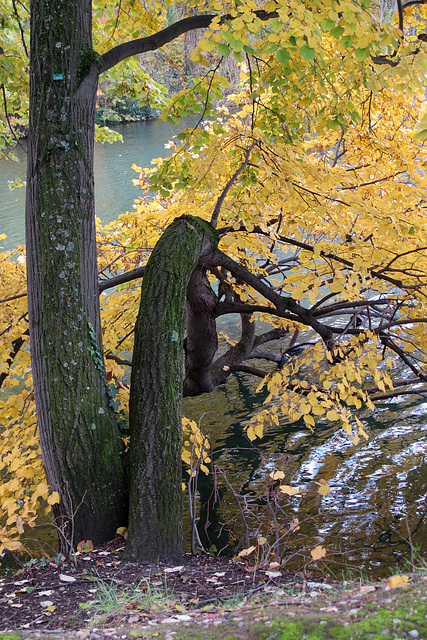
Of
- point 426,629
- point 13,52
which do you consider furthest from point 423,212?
point 13,52

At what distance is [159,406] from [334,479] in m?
3.66

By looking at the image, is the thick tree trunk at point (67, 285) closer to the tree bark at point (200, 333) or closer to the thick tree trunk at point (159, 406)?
the thick tree trunk at point (159, 406)

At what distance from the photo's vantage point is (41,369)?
11.6 feet

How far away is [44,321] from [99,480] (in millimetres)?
1065

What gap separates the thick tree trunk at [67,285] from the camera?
3469mm

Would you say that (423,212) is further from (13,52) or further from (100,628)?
(13,52)

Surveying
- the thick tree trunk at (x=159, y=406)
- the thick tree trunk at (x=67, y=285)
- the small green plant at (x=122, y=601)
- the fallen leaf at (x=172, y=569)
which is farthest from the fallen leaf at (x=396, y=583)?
the thick tree trunk at (x=67, y=285)

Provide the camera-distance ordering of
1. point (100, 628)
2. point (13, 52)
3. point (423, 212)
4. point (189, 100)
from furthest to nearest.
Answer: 1. point (13, 52)
2. point (423, 212)
3. point (189, 100)
4. point (100, 628)

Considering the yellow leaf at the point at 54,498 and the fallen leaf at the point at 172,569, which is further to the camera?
the yellow leaf at the point at 54,498

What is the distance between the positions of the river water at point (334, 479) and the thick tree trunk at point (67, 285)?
0.81m

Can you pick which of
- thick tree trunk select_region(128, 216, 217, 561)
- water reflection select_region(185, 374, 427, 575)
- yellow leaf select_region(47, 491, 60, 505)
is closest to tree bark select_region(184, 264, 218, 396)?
thick tree trunk select_region(128, 216, 217, 561)

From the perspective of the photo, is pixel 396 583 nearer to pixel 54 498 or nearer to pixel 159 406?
pixel 159 406

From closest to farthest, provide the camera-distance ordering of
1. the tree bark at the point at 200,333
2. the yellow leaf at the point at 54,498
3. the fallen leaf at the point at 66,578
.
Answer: the fallen leaf at the point at 66,578 < the yellow leaf at the point at 54,498 < the tree bark at the point at 200,333

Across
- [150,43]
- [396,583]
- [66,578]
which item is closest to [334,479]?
[66,578]
